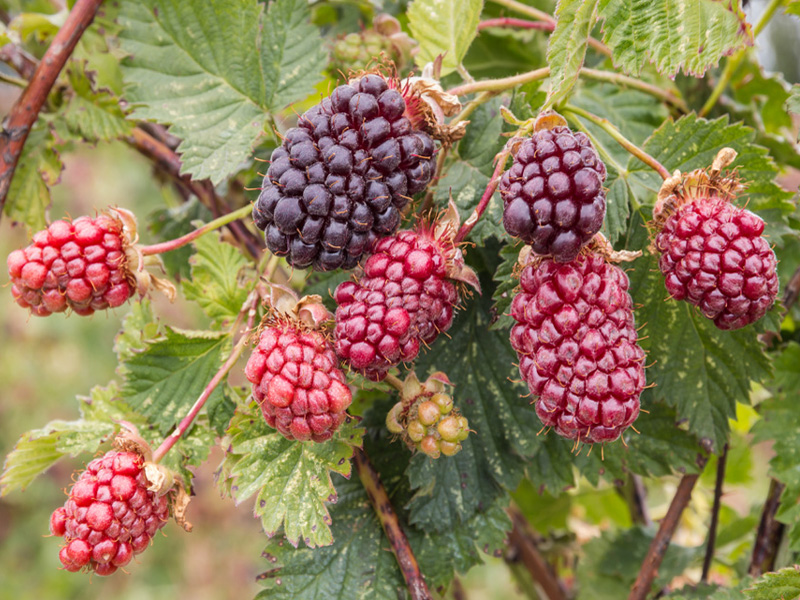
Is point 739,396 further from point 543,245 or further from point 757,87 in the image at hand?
point 757,87

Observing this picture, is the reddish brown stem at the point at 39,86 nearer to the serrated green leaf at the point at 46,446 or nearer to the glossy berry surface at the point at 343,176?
the serrated green leaf at the point at 46,446

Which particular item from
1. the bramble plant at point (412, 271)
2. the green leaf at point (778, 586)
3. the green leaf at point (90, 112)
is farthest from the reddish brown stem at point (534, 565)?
the green leaf at point (90, 112)

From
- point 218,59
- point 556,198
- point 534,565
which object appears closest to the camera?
point 556,198

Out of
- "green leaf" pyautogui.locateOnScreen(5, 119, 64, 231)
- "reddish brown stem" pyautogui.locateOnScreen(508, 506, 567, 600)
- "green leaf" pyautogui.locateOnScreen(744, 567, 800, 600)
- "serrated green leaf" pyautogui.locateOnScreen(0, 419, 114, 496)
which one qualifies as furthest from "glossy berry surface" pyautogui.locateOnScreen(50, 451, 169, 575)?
"reddish brown stem" pyautogui.locateOnScreen(508, 506, 567, 600)

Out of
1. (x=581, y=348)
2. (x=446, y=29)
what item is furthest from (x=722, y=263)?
(x=446, y=29)

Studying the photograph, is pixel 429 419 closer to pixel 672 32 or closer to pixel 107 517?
pixel 107 517
